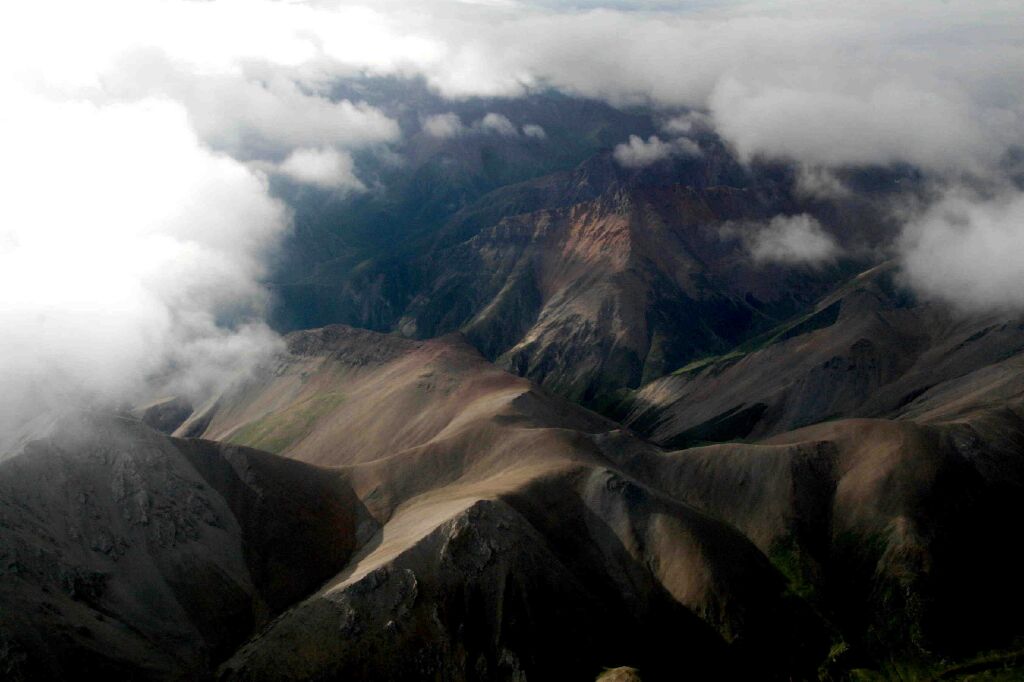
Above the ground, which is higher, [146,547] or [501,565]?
[146,547]

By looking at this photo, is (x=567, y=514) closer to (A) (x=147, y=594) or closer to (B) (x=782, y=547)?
(B) (x=782, y=547)

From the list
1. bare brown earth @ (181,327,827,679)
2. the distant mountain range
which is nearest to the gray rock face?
the distant mountain range

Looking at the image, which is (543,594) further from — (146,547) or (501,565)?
(146,547)

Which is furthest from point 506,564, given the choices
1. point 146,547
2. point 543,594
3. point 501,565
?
point 146,547

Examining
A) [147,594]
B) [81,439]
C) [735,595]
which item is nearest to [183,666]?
[147,594]

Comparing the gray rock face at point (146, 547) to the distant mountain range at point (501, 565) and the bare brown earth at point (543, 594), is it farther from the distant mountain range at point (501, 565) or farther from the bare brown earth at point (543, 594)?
the bare brown earth at point (543, 594)

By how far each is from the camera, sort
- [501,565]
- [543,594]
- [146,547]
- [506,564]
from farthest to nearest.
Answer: [146,547] < [543,594] < [506,564] < [501,565]

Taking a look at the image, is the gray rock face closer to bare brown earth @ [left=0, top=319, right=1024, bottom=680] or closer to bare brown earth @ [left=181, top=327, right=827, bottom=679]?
bare brown earth @ [left=0, top=319, right=1024, bottom=680]

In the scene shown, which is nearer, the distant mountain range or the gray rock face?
the gray rock face
